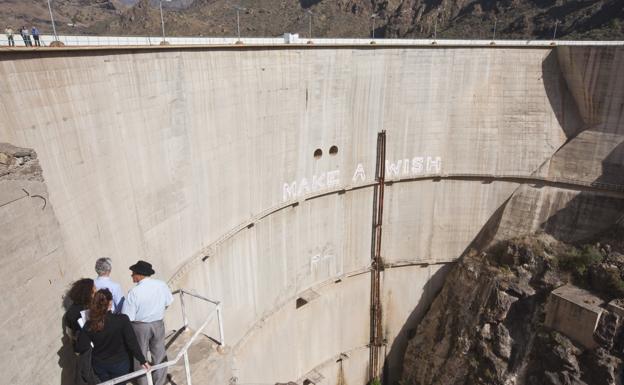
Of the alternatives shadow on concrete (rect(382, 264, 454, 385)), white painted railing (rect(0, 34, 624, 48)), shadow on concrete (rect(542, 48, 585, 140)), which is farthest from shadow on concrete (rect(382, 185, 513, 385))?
white painted railing (rect(0, 34, 624, 48))

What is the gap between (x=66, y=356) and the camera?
16.3 ft

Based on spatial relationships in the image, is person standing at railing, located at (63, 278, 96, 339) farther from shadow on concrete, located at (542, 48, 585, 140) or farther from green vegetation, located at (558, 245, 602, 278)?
shadow on concrete, located at (542, 48, 585, 140)

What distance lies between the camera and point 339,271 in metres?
15.3

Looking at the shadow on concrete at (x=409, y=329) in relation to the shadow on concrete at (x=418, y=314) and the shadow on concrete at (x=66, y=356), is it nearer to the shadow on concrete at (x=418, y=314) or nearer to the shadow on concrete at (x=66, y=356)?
the shadow on concrete at (x=418, y=314)

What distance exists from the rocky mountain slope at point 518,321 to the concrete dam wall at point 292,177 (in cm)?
92

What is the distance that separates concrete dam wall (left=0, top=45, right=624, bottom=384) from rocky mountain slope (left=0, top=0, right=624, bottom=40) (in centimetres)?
2056

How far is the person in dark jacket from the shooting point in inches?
184

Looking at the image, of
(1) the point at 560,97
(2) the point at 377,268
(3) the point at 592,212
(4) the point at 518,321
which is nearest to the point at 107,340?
(2) the point at 377,268

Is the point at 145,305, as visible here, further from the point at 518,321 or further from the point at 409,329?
the point at 409,329

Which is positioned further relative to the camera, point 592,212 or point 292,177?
point 592,212

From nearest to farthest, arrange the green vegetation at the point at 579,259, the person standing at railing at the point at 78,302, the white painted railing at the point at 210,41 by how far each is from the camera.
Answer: the person standing at railing at the point at 78,302
the white painted railing at the point at 210,41
the green vegetation at the point at 579,259

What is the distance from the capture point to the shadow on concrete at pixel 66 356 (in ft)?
15.9

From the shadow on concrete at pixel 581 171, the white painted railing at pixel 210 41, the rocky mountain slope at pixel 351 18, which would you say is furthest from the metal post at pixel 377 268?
the rocky mountain slope at pixel 351 18

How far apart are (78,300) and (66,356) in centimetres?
71
